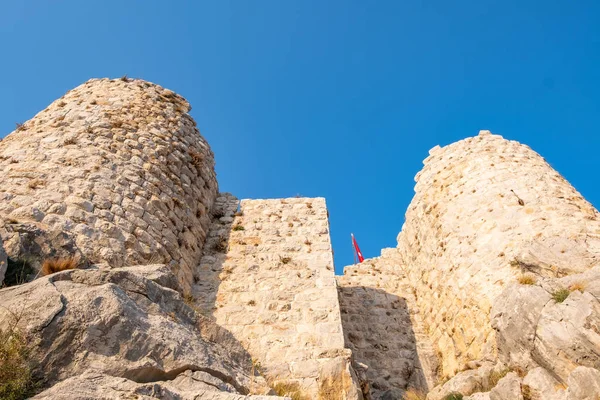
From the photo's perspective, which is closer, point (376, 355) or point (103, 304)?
point (103, 304)

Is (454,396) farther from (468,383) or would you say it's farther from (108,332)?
(108,332)

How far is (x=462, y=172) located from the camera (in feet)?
36.6

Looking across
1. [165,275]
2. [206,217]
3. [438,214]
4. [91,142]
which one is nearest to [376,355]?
[438,214]

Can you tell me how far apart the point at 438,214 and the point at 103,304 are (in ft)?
27.4

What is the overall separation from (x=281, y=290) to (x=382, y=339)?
2.88 m

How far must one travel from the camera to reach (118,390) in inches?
129

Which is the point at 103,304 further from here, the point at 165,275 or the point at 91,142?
the point at 91,142

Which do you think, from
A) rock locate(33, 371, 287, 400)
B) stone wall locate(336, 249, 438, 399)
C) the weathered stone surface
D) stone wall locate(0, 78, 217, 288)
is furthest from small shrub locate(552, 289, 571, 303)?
stone wall locate(0, 78, 217, 288)

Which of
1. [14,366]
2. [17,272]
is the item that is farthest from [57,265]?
[14,366]

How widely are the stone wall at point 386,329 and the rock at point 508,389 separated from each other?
9.51ft

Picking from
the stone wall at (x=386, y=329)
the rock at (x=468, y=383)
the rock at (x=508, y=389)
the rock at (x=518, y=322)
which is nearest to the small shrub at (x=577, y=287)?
the rock at (x=518, y=322)

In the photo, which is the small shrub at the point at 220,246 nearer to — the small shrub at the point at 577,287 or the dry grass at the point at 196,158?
the dry grass at the point at 196,158

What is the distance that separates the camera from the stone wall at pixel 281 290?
21.9 feet

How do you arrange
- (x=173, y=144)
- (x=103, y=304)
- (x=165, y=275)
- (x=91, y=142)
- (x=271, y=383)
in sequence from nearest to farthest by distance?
(x=103, y=304) → (x=165, y=275) → (x=271, y=383) → (x=91, y=142) → (x=173, y=144)
